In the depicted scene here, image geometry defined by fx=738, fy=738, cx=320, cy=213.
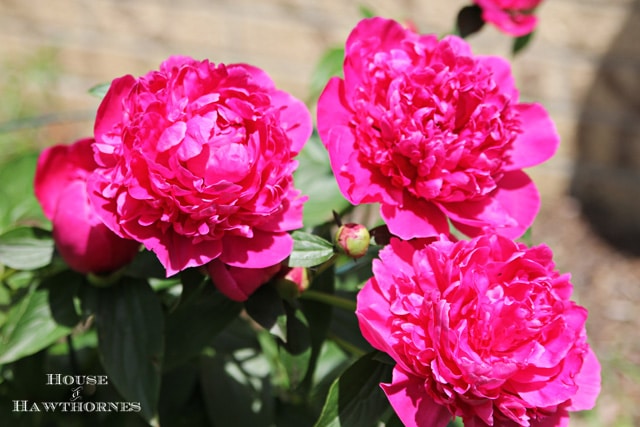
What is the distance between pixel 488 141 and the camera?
0.61m

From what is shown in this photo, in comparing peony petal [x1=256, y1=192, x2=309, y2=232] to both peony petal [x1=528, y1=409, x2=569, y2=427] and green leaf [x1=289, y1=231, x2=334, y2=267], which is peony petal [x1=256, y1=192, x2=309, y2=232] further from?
peony petal [x1=528, y1=409, x2=569, y2=427]

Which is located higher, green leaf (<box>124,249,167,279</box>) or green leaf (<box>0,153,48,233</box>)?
green leaf (<box>124,249,167,279</box>)

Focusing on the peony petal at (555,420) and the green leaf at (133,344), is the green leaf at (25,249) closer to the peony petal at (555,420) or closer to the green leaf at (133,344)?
the green leaf at (133,344)

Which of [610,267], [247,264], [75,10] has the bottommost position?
[610,267]

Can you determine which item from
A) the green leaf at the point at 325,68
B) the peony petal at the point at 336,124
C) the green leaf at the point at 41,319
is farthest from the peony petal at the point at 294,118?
the green leaf at the point at 325,68

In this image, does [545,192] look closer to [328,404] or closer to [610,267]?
[610,267]

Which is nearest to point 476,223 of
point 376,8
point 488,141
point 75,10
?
point 488,141

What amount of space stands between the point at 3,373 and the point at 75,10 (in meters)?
1.58

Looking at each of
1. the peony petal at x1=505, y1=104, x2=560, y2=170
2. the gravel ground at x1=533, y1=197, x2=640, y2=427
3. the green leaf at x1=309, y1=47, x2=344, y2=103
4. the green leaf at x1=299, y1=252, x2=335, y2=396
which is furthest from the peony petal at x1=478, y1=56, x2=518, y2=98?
the gravel ground at x1=533, y1=197, x2=640, y2=427

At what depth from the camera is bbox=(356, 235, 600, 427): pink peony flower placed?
0.53 meters

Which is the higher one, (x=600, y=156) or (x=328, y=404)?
(x=328, y=404)

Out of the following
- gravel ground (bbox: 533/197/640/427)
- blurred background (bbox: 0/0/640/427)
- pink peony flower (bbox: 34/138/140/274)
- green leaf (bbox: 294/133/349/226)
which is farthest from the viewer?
blurred background (bbox: 0/0/640/427)

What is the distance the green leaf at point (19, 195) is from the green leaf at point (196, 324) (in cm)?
20

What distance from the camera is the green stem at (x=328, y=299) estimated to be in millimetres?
699
